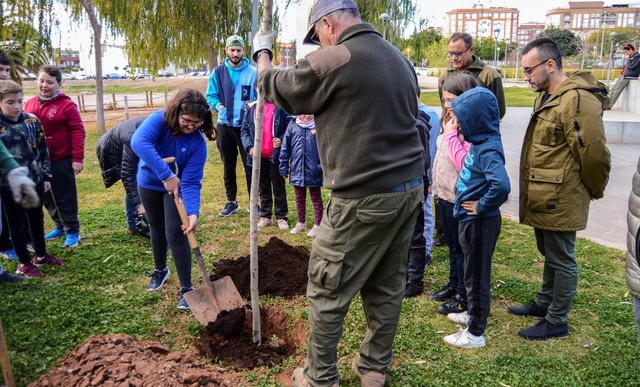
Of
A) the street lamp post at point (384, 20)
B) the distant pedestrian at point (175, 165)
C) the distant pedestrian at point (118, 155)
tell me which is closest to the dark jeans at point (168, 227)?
the distant pedestrian at point (175, 165)

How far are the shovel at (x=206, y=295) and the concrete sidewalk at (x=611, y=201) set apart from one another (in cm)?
404

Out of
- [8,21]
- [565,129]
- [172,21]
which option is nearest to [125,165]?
[565,129]

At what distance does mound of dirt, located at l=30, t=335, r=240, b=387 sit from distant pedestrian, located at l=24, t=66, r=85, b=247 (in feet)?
8.68

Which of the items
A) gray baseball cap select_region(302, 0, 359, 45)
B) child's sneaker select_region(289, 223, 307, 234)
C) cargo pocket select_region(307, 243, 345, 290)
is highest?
gray baseball cap select_region(302, 0, 359, 45)

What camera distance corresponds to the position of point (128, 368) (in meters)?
3.07

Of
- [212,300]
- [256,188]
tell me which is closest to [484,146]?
[256,188]

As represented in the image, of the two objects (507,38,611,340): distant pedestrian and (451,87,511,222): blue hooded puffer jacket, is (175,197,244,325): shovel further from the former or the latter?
(507,38,611,340): distant pedestrian

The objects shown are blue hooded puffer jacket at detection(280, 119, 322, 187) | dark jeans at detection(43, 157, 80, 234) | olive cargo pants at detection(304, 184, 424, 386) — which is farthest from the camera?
blue hooded puffer jacket at detection(280, 119, 322, 187)

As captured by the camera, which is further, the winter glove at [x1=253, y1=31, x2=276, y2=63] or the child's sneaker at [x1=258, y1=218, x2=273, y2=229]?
the child's sneaker at [x1=258, y1=218, x2=273, y2=229]

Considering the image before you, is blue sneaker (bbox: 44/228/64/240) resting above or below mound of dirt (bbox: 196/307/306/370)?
above

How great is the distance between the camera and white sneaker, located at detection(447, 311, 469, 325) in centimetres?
391

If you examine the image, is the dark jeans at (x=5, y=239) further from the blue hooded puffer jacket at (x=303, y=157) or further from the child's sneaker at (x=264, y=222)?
the blue hooded puffer jacket at (x=303, y=157)

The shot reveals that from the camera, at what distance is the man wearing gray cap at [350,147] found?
8.32ft

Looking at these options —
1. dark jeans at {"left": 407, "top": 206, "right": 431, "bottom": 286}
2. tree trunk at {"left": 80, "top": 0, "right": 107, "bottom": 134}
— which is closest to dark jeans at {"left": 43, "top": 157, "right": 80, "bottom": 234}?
dark jeans at {"left": 407, "top": 206, "right": 431, "bottom": 286}
